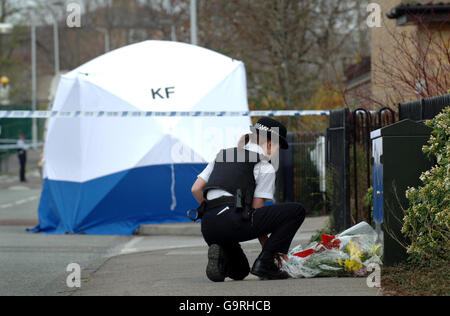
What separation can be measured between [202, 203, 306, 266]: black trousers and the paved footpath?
360 millimetres

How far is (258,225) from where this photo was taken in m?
7.96

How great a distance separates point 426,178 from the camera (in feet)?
26.8

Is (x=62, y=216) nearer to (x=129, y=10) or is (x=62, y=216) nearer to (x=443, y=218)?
(x=443, y=218)

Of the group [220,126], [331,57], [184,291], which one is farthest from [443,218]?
[331,57]

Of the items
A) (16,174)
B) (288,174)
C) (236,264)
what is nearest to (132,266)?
(236,264)

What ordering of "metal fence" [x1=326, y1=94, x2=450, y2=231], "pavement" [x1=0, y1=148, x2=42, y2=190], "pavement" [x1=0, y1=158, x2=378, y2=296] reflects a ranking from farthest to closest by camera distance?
"pavement" [x1=0, y1=148, x2=42, y2=190], "metal fence" [x1=326, y1=94, x2=450, y2=231], "pavement" [x1=0, y1=158, x2=378, y2=296]

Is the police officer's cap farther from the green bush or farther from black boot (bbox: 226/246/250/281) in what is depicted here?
the green bush

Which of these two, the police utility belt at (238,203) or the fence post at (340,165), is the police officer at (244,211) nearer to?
the police utility belt at (238,203)

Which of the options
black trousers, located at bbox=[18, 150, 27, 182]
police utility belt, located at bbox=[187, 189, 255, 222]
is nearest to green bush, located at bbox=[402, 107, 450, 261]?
police utility belt, located at bbox=[187, 189, 255, 222]

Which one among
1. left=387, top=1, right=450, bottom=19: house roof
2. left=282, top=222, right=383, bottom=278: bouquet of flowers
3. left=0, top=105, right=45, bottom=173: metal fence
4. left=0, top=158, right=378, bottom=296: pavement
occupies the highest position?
left=387, top=1, right=450, bottom=19: house roof

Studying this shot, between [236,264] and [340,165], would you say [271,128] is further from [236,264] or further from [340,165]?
[340,165]

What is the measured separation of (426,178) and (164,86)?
817 cm

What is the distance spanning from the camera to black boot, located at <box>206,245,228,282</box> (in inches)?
314

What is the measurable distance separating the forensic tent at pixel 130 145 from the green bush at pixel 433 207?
7669 mm
